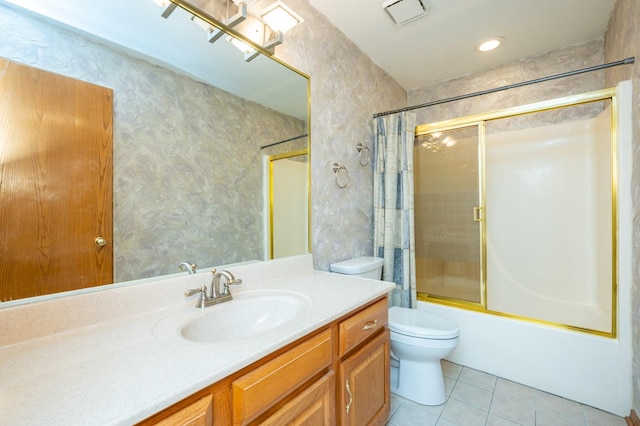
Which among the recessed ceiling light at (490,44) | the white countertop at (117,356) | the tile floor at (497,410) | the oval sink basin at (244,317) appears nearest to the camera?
the white countertop at (117,356)

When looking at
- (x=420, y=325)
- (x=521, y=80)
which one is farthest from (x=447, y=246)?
(x=521, y=80)

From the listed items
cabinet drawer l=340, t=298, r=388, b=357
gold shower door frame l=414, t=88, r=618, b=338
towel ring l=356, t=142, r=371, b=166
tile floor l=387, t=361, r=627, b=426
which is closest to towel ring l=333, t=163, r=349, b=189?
towel ring l=356, t=142, r=371, b=166

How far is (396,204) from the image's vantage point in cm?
214

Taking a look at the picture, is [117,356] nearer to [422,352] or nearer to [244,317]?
[244,317]

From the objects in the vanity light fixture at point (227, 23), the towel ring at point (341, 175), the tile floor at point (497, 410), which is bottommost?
the tile floor at point (497, 410)

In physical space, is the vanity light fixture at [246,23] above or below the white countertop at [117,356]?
above

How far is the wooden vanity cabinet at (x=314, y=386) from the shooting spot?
0.62 metres

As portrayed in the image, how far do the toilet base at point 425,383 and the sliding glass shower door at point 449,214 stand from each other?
678 mm

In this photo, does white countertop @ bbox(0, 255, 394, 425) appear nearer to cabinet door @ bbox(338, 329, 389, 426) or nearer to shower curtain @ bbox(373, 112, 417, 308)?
cabinet door @ bbox(338, 329, 389, 426)

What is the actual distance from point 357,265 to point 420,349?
0.59 m

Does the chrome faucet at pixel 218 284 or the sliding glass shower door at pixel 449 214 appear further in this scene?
the sliding glass shower door at pixel 449 214

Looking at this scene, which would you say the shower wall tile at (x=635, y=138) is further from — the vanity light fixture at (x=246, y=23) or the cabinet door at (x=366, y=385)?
the vanity light fixture at (x=246, y=23)

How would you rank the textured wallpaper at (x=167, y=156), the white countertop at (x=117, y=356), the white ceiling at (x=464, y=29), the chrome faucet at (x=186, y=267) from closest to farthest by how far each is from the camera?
the white countertop at (x=117, y=356)
the textured wallpaper at (x=167, y=156)
the chrome faucet at (x=186, y=267)
the white ceiling at (x=464, y=29)

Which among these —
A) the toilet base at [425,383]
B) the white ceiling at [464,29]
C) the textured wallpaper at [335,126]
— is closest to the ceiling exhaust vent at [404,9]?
the white ceiling at [464,29]
